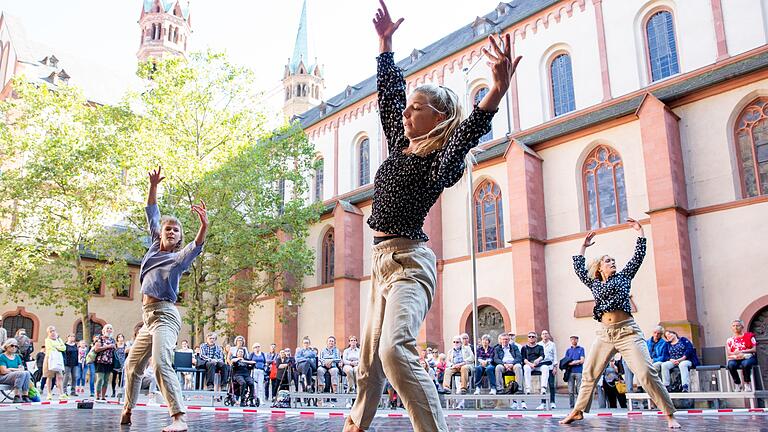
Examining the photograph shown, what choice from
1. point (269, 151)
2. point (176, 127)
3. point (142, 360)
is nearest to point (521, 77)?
point (269, 151)

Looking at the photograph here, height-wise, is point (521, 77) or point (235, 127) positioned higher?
point (521, 77)

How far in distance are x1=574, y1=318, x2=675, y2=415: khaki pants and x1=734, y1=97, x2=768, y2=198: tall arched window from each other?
13.5 m

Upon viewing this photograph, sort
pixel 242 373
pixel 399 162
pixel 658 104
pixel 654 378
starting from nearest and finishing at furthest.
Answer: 1. pixel 399 162
2. pixel 654 378
3. pixel 242 373
4. pixel 658 104

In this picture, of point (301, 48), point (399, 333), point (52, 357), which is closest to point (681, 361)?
point (399, 333)

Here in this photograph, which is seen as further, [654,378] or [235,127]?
[235,127]

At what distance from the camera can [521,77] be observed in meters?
25.0

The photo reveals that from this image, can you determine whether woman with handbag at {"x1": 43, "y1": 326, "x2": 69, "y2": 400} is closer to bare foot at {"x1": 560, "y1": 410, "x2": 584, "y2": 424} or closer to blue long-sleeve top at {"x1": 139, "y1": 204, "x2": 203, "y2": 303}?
blue long-sleeve top at {"x1": 139, "y1": 204, "x2": 203, "y2": 303}

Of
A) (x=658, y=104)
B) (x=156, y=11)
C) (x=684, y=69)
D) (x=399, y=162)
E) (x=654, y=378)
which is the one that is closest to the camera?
(x=399, y=162)

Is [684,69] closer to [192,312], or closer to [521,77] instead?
[521,77]

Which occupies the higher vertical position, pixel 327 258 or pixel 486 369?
pixel 327 258

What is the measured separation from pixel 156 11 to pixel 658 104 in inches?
1928

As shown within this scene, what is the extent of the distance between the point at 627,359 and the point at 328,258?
2393 centimetres

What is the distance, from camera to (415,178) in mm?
3199

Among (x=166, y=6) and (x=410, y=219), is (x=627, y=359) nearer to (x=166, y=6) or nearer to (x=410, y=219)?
(x=410, y=219)
